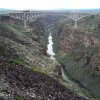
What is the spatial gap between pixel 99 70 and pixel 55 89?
33.5 metres

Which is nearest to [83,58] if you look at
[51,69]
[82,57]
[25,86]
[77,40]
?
[82,57]

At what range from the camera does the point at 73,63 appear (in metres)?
94.9

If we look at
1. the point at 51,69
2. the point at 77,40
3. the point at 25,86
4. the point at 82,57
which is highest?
the point at 25,86

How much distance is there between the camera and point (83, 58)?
92.9 meters

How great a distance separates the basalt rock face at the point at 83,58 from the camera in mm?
76688

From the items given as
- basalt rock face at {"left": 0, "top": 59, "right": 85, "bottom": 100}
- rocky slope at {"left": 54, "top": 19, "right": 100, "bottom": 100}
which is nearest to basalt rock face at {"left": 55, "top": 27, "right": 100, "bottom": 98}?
rocky slope at {"left": 54, "top": 19, "right": 100, "bottom": 100}

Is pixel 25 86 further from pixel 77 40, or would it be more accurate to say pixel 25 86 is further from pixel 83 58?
pixel 77 40

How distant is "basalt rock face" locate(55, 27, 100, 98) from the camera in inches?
3019

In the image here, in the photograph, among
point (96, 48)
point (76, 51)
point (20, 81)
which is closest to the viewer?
point (20, 81)

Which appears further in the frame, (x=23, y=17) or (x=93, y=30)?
(x=23, y=17)

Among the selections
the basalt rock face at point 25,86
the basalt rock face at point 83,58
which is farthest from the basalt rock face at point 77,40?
the basalt rock face at point 25,86

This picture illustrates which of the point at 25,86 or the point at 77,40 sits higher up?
the point at 25,86

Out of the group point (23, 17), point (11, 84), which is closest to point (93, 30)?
point (23, 17)

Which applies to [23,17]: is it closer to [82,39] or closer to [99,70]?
[82,39]
